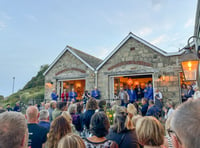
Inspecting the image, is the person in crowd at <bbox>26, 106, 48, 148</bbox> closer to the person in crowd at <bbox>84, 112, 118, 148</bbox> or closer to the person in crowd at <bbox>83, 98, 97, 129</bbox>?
the person in crowd at <bbox>84, 112, 118, 148</bbox>

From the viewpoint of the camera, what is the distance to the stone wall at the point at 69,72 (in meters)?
11.4

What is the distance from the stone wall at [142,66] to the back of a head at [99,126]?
8022mm

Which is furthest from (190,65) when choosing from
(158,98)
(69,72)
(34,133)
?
(69,72)

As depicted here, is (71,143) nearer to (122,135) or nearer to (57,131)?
(57,131)

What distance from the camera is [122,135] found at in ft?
7.45

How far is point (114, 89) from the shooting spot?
11.5 m

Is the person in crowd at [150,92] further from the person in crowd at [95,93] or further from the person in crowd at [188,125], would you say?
the person in crowd at [188,125]

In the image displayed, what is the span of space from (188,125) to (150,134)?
114 centimetres

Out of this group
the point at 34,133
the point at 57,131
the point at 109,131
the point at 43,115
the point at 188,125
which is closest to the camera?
the point at 188,125

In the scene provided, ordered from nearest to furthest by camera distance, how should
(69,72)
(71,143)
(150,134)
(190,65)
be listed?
(71,143) → (150,134) → (190,65) → (69,72)

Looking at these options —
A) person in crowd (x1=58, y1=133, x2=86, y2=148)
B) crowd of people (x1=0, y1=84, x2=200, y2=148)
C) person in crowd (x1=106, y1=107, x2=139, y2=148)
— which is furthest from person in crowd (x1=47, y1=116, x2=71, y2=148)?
person in crowd (x1=58, y1=133, x2=86, y2=148)

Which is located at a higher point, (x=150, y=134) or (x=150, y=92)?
(x=150, y=92)

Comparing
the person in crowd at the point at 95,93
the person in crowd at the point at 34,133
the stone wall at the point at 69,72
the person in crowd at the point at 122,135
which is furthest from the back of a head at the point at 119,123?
the stone wall at the point at 69,72

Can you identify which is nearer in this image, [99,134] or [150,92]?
[99,134]
